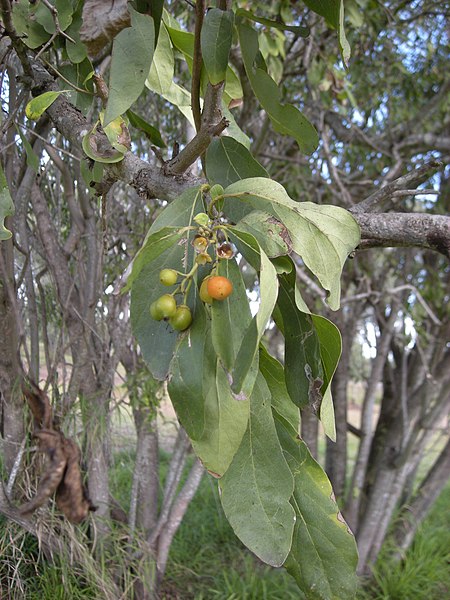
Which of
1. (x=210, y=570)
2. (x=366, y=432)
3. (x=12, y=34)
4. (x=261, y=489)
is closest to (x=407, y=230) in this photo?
(x=261, y=489)

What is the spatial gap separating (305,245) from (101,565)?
155cm

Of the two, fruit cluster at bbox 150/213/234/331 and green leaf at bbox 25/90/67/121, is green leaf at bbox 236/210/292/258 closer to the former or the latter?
fruit cluster at bbox 150/213/234/331

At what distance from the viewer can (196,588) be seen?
94.7 inches

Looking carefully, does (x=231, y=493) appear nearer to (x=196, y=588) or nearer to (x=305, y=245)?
(x=305, y=245)

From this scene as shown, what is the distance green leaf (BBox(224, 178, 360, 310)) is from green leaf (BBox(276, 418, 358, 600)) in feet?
0.87

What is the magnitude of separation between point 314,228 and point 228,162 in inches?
8.1

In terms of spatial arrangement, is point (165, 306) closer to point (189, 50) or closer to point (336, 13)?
point (336, 13)

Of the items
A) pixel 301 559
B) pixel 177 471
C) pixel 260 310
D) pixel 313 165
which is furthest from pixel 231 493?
pixel 313 165

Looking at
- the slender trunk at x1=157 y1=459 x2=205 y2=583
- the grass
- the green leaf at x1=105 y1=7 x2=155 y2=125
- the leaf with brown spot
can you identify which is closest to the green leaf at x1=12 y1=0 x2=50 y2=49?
the green leaf at x1=105 y1=7 x2=155 y2=125

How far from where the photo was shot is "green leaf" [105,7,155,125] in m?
0.65

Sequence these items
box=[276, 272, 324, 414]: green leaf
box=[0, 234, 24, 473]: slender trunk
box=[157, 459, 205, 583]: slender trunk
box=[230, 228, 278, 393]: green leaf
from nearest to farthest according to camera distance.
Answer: box=[230, 228, 278, 393]: green leaf → box=[276, 272, 324, 414]: green leaf → box=[0, 234, 24, 473]: slender trunk → box=[157, 459, 205, 583]: slender trunk

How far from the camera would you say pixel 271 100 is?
2.50ft

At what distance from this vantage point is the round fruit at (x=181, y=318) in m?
0.67

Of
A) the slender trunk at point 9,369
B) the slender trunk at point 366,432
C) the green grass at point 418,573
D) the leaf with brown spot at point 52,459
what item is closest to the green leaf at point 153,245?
the leaf with brown spot at point 52,459
